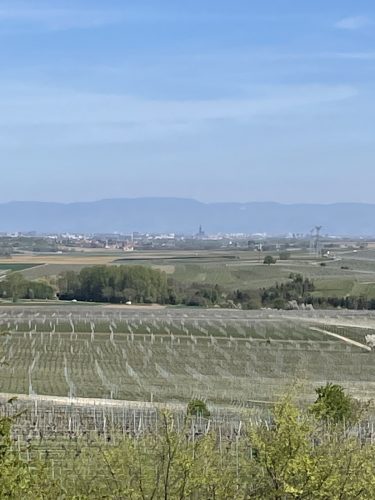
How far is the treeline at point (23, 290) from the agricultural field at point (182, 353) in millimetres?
12331

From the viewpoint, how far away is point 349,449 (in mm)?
10953

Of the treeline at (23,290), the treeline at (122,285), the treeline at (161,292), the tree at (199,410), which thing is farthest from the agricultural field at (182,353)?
the treeline at (23,290)

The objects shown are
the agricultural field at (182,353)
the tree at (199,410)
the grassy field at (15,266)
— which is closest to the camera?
the tree at (199,410)

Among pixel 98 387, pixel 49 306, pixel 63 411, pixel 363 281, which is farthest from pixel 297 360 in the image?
pixel 363 281

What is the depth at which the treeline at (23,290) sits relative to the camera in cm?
7512

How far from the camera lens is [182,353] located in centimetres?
4284

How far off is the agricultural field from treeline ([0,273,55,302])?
12.3 metres

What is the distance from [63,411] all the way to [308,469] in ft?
60.8

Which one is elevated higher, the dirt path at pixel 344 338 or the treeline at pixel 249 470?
the treeline at pixel 249 470

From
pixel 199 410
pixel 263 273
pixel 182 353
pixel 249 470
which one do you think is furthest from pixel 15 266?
pixel 249 470

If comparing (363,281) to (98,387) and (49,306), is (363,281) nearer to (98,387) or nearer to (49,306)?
(49,306)

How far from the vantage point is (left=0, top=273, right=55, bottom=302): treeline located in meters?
75.1

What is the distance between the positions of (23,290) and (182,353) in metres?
34.6

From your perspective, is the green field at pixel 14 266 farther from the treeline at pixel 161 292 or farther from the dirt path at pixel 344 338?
the dirt path at pixel 344 338
